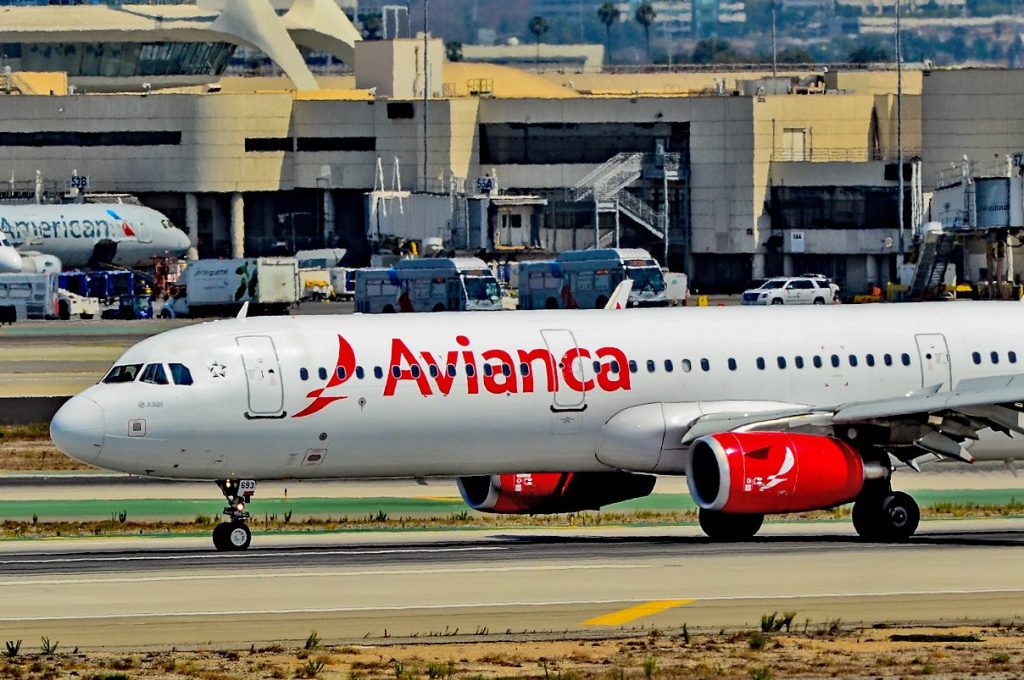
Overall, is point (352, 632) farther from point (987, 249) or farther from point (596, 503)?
point (987, 249)

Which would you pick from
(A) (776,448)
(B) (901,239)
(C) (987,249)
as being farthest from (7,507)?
(B) (901,239)

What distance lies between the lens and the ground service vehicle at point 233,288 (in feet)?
399

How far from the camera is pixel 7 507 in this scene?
157 ft

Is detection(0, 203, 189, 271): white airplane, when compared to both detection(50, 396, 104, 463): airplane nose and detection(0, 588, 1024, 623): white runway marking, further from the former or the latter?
detection(0, 588, 1024, 623): white runway marking

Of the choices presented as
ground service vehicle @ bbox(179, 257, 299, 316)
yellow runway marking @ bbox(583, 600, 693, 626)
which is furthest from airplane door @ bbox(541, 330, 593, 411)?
ground service vehicle @ bbox(179, 257, 299, 316)

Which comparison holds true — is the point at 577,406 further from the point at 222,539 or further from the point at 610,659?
the point at 610,659

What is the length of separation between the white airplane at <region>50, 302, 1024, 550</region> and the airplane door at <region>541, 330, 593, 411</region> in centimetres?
4

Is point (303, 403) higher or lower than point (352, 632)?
higher

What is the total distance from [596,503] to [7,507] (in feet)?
A: 47.2

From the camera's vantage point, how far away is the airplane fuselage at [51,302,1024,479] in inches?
1459

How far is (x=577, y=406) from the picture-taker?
38.8 meters

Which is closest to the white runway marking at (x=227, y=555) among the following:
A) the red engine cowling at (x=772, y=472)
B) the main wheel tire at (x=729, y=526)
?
the red engine cowling at (x=772, y=472)

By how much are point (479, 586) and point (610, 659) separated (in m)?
6.44

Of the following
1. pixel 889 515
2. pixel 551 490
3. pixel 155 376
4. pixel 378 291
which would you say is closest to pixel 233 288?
pixel 378 291
